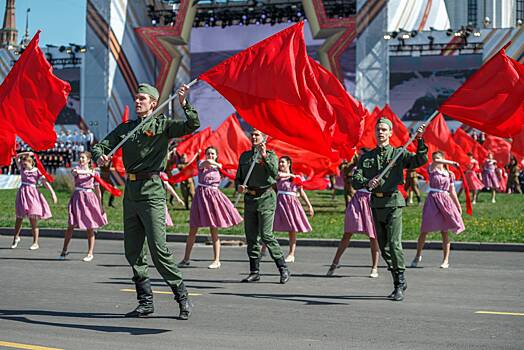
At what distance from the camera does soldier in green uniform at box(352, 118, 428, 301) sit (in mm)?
10977

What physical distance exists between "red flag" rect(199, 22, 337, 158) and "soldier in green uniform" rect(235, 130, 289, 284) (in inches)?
40.6

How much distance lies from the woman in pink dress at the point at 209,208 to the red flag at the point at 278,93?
3745 mm

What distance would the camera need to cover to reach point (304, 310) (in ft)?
32.7

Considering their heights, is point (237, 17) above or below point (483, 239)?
above

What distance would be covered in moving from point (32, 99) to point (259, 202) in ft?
10.7

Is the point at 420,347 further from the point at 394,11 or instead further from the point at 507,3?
the point at 507,3

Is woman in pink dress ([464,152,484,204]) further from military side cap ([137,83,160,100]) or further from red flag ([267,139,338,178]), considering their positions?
military side cap ([137,83,160,100])

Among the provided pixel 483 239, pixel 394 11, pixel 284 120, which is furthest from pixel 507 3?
pixel 284 120

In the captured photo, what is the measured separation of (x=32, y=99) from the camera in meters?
13.3

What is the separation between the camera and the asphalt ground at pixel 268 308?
26.5 feet

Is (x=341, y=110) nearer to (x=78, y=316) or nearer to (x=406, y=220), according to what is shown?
(x=78, y=316)

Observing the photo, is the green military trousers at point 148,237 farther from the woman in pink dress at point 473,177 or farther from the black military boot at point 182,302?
the woman in pink dress at point 473,177

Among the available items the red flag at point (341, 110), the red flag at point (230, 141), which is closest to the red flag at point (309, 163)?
the red flag at point (230, 141)

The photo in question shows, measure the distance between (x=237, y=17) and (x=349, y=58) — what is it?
5637 millimetres
